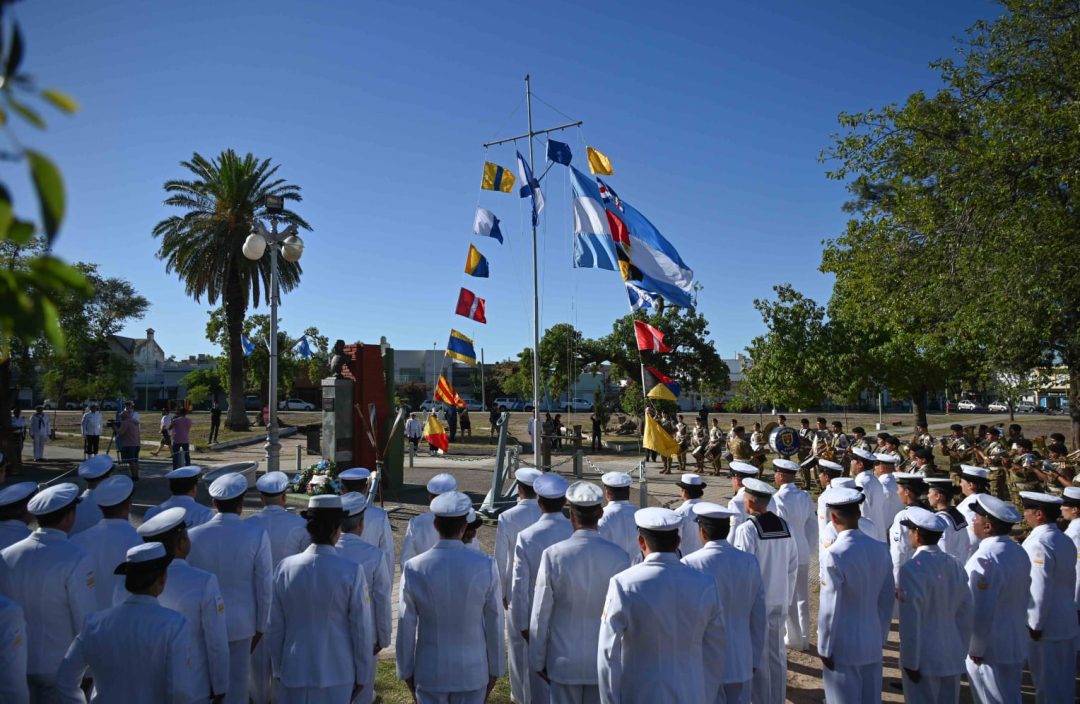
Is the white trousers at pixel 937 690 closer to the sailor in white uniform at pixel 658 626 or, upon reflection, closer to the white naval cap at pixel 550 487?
the sailor in white uniform at pixel 658 626

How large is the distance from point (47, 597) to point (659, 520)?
4.00 meters

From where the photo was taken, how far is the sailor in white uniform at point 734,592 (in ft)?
15.0

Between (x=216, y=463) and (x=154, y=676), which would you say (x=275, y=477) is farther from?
(x=216, y=463)

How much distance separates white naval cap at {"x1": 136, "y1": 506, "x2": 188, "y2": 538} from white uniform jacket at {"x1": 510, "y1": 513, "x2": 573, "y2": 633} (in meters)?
2.25

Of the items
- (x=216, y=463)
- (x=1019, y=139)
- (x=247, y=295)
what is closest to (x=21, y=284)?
(x=1019, y=139)

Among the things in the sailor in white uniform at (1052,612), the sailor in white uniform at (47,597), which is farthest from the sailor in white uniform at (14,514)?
the sailor in white uniform at (1052,612)

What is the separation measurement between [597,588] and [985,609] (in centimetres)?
313

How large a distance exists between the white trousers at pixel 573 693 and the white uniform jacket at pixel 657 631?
0.73 metres

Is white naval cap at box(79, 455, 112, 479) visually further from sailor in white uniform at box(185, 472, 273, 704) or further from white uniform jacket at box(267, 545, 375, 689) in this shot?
white uniform jacket at box(267, 545, 375, 689)

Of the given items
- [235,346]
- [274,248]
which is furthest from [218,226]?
[274,248]

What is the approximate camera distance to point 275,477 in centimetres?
616

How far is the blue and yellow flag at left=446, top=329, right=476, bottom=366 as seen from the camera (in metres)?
16.0

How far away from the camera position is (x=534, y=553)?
5031 millimetres

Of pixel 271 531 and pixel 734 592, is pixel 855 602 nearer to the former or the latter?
pixel 734 592
